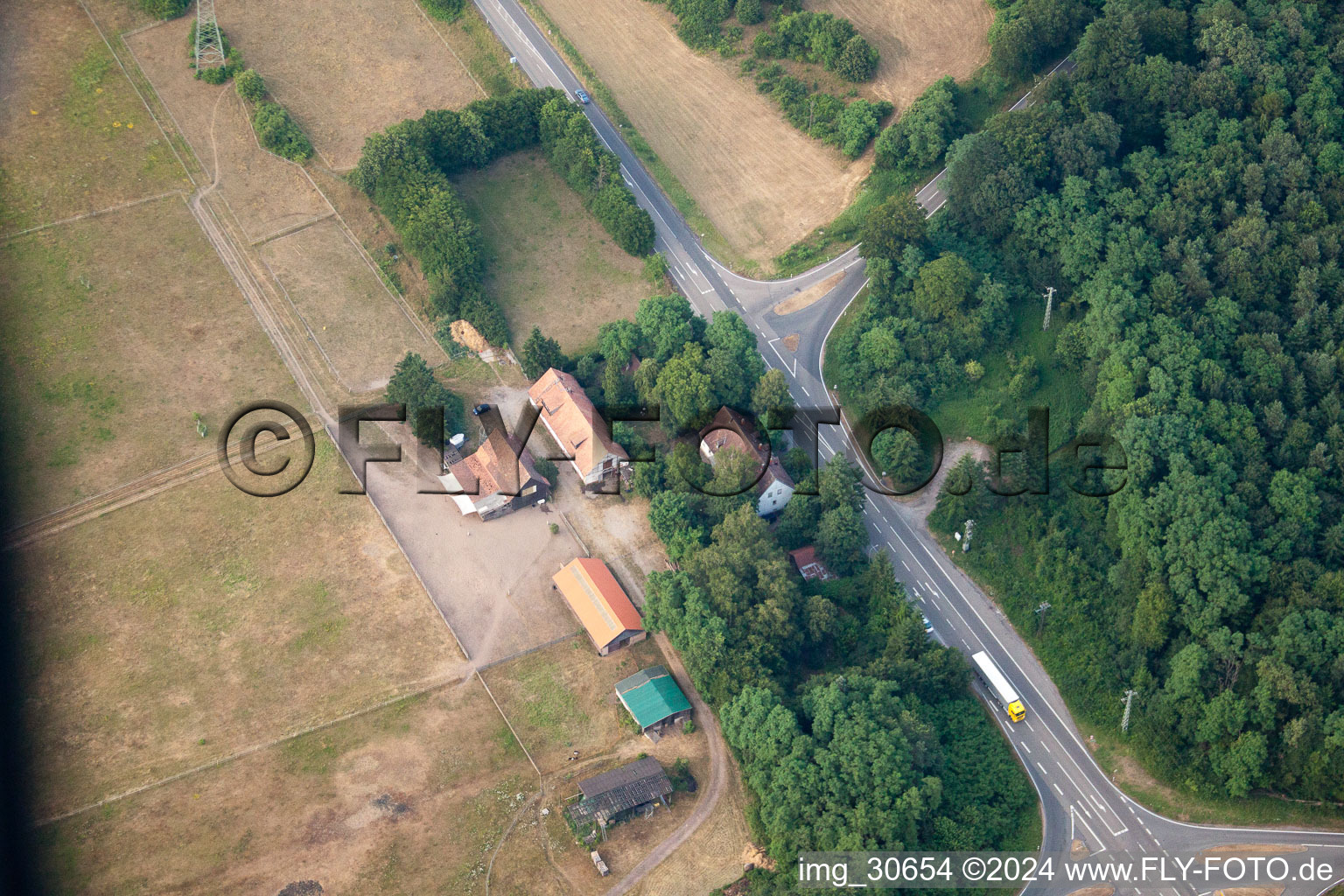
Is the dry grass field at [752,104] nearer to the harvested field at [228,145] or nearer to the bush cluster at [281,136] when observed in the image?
the bush cluster at [281,136]

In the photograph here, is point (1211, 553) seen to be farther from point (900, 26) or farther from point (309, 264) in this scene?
point (309, 264)

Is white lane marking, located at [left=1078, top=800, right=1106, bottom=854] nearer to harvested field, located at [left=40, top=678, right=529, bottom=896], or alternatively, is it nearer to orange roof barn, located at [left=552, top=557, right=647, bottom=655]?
orange roof barn, located at [left=552, top=557, right=647, bottom=655]

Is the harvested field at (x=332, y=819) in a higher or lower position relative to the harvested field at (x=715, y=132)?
lower

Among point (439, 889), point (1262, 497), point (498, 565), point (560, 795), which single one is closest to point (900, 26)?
point (1262, 497)

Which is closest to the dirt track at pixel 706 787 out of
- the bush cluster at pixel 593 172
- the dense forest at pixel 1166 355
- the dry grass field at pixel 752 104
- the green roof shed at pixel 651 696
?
the green roof shed at pixel 651 696

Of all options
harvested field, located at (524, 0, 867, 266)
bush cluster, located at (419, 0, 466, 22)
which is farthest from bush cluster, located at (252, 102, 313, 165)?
harvested field, located at (524, 0, 867, 266)

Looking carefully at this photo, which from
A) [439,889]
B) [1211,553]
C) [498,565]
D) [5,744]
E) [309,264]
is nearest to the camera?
[5,744]
